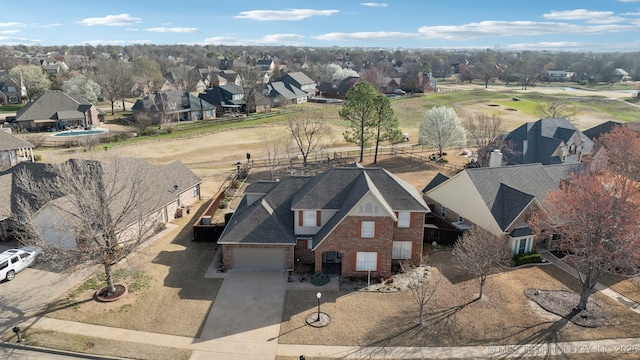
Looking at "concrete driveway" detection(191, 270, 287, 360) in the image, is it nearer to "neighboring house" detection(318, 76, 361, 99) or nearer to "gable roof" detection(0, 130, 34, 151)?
"gable roof" detection(0, 130, 34, 151)

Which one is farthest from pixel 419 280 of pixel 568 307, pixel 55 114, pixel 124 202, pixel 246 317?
pixel 55 114

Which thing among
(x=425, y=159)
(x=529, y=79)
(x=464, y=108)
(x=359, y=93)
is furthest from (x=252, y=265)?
(x=529, y=79)

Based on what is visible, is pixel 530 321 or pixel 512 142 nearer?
pixel 530 321

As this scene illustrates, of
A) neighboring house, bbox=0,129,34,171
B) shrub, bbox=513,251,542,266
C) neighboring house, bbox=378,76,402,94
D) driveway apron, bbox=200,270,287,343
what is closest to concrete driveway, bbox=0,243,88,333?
driveway apron, bbox=200,270,287,343

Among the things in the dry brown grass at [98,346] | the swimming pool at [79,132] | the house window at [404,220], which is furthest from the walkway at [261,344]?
the swimming pool at [79,132]

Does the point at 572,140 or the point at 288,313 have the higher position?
the point at 572,140

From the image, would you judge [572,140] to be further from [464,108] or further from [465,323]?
[464,108]

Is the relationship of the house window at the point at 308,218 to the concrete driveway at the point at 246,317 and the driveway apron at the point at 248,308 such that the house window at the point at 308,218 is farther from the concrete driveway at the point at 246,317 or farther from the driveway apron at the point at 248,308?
the driveway apron at the point at 248,308
